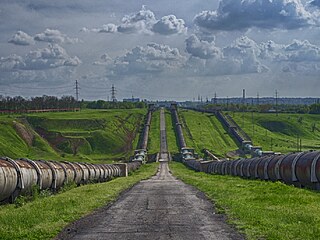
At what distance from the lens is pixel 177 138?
170m

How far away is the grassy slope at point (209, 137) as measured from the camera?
152337mm

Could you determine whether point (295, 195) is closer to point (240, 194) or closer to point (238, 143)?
point (240, 194)

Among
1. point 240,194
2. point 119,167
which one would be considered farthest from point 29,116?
point 240,194

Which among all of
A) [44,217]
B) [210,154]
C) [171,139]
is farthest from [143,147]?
[44,217]

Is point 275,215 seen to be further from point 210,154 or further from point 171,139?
point 171,139

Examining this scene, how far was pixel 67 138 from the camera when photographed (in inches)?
5881

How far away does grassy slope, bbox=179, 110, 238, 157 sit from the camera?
152m

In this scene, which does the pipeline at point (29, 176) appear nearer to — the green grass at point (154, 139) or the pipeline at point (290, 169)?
the pipeline at point (290, 169)

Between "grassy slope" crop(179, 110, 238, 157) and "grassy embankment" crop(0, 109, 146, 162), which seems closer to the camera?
"grassy embankment" crop(0, 109, 146, 162)

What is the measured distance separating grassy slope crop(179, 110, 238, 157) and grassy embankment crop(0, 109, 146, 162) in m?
17.9

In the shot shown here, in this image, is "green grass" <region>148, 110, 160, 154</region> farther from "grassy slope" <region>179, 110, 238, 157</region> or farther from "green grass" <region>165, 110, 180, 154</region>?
"grassy slope" <region>179, 110, 238, 157</region>

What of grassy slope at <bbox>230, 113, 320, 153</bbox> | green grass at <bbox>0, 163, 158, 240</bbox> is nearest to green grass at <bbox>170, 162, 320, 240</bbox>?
green grass at <bbox>0, 163, 158, 240</bbox>

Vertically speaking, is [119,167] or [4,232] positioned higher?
[4,232]

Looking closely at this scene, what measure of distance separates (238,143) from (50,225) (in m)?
148
